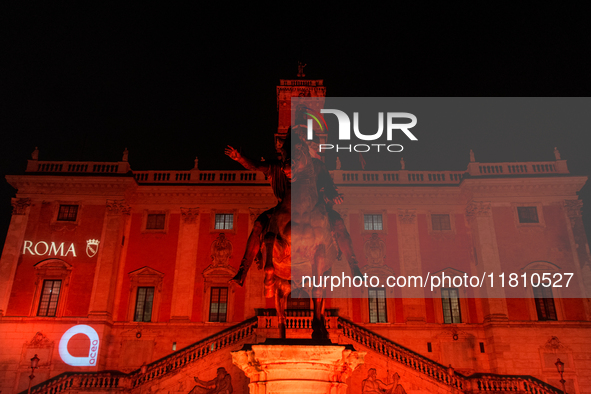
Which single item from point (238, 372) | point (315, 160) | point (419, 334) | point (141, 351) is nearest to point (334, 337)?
point (238, 372)

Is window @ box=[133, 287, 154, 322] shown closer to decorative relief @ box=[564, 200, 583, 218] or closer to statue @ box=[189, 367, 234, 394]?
statue @ box=[189, 367, 234, 394]

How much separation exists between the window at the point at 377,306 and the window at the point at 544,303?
9.05m

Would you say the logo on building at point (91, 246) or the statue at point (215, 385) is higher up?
the logo on building at point (91, 246)

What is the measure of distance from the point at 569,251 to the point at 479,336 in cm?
788

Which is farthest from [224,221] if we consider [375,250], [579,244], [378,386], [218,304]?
[579,244]

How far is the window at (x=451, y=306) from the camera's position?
3023 cm

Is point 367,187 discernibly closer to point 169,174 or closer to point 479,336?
point 479,336

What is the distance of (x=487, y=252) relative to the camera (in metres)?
30.5

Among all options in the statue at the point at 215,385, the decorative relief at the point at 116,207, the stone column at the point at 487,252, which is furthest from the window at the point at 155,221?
the stone column at the point at 487,252

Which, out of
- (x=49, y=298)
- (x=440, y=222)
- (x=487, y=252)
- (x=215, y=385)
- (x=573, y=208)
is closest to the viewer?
(x=215, y=385)

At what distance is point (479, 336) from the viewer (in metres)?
29.5

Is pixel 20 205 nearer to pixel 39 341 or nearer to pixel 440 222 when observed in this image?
pixel 39 341

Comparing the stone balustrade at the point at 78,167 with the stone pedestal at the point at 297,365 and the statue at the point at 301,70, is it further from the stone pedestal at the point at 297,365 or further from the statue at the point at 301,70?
the stone pedestal at the point at 297,365

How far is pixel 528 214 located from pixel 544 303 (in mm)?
5625
